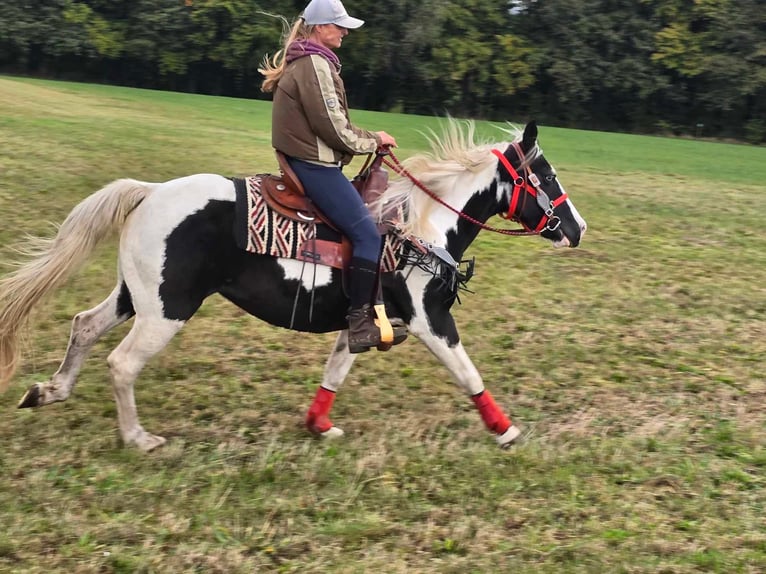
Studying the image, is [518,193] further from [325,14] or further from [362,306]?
[325,14]

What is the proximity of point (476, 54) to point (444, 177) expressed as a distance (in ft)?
150

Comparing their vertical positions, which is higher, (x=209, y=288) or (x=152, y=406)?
(x=209, y=288)

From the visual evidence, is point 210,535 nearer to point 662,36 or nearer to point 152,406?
point 152,406

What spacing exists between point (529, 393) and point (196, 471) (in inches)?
116

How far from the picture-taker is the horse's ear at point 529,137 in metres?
4.97

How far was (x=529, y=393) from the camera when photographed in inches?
243

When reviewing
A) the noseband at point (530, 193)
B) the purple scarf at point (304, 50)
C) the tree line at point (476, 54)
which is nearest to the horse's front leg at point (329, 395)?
the noseband at point (530, 193)

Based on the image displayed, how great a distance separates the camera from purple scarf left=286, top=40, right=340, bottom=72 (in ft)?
14.3

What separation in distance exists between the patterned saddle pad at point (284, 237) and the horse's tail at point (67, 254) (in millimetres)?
676

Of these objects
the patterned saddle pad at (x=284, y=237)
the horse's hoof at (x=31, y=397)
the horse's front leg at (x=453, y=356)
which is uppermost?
the patterned saddle pad at (x=284, y=237)

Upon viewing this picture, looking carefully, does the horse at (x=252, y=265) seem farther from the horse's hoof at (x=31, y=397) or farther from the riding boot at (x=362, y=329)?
the riding boot at (x=362, y=329)

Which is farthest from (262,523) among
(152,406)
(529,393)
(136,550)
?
(529,393)

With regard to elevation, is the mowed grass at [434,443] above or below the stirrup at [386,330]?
below

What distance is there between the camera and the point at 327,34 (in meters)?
4.43
